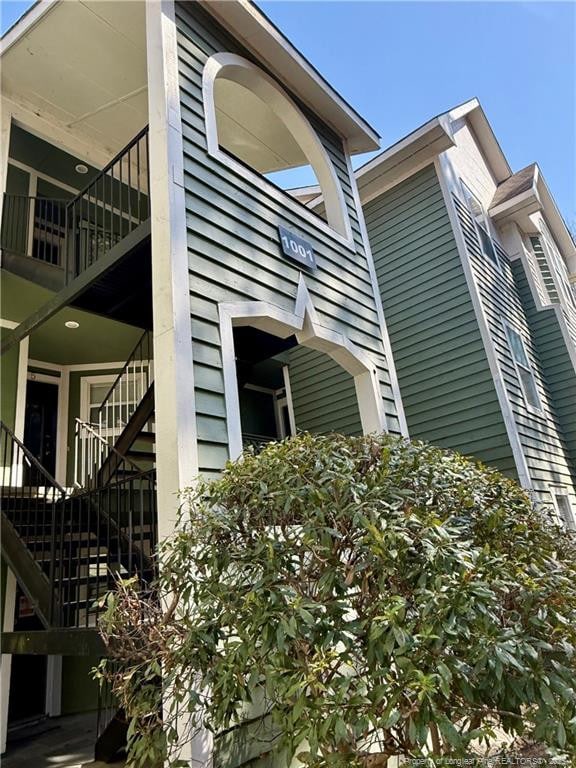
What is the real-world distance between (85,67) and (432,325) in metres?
5.72

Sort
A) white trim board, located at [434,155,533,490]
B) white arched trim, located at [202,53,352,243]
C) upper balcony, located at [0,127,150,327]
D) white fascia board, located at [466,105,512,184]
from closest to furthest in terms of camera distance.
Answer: upper balcony, located at [0,127,150,327], white arched trim, located at [202,53,352,243], white trim board, located at [434,155,533,490], white fascia board, located at [466,105,512,184]

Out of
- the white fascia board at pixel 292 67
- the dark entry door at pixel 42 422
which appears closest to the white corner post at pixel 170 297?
the white fascia board at pixel 292 67

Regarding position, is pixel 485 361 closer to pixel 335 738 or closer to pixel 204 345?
pixel 204 345

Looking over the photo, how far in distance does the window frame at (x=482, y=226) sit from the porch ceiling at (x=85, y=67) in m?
5.77

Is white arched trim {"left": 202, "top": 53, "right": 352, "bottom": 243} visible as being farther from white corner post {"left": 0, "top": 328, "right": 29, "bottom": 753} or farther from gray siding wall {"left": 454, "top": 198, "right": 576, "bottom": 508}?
white corner post {"left": 0, "top": 328, "right": 29, "bottom": 753}

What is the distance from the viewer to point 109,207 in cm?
673

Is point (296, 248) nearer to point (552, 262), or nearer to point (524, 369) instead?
point (524, 369)

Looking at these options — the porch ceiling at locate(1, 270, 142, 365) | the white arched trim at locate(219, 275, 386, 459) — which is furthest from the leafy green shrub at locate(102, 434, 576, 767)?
the porch ceiling at locate(1, 270, 142, 365)

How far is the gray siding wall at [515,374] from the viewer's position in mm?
6980

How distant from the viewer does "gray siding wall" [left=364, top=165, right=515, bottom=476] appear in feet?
22.2

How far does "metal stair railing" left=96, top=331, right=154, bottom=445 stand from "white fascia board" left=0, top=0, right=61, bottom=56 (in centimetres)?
339

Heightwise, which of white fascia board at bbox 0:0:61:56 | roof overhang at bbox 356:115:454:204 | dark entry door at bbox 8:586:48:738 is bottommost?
dark entry door at bbox 8:586:48:738

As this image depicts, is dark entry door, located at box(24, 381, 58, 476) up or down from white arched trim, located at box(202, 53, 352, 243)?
down

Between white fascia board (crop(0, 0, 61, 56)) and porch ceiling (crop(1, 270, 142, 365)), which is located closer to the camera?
white fascia board (crop(0, 0, 61, 56))
